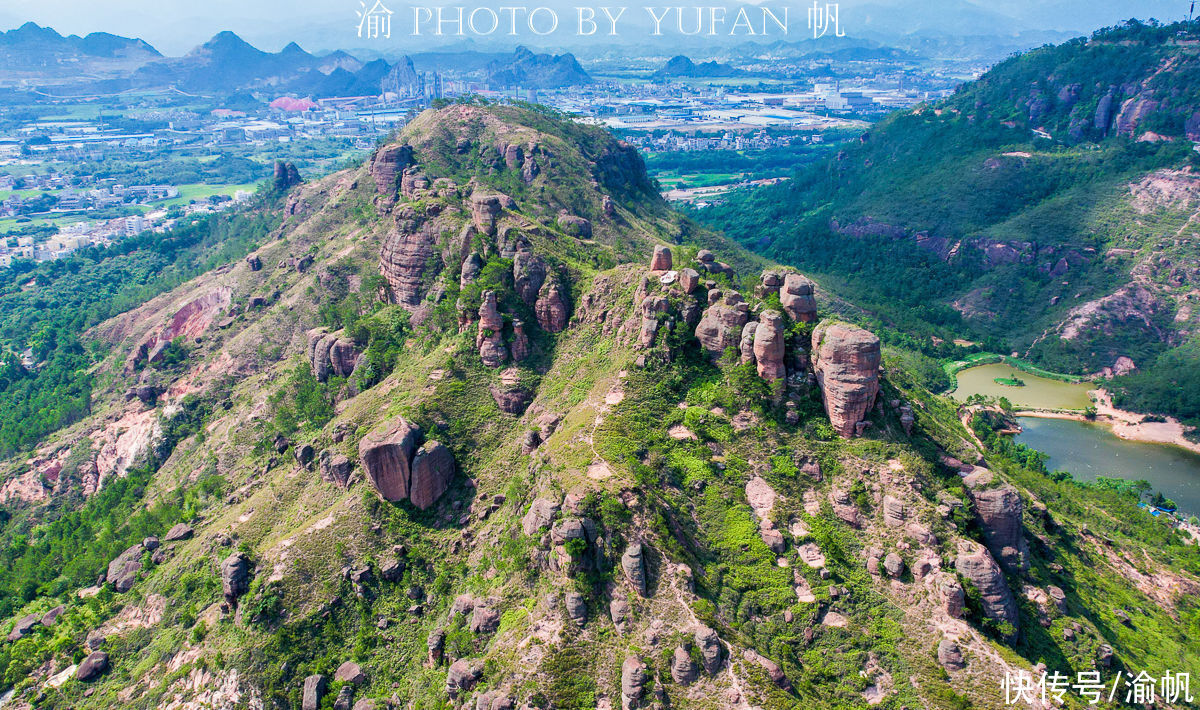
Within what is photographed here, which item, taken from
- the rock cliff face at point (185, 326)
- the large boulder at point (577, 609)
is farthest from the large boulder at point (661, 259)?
the rock cliff face at point (185, 326)

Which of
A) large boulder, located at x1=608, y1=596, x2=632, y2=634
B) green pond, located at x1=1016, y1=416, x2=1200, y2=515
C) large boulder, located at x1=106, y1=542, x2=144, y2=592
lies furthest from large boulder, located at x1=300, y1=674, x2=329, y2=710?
green pond, located at x1=1016, y1=416, x2=1200, y2=515

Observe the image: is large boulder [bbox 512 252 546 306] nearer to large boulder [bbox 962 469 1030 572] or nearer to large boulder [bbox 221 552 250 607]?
large boulder [bbox 221 552 250 607]

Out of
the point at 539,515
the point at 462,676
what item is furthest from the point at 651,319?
the point at 462,676

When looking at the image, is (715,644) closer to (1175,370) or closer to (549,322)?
(549,322)

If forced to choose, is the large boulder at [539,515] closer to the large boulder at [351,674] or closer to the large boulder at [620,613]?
the large boulder at [620,613]

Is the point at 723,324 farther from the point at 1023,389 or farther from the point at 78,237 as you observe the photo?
the point at 78,237

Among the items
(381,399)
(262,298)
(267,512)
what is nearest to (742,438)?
(381,399)

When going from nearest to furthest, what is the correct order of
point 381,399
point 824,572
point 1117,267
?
1. point 824,572
2. point 381,399
3. point 1117,267
